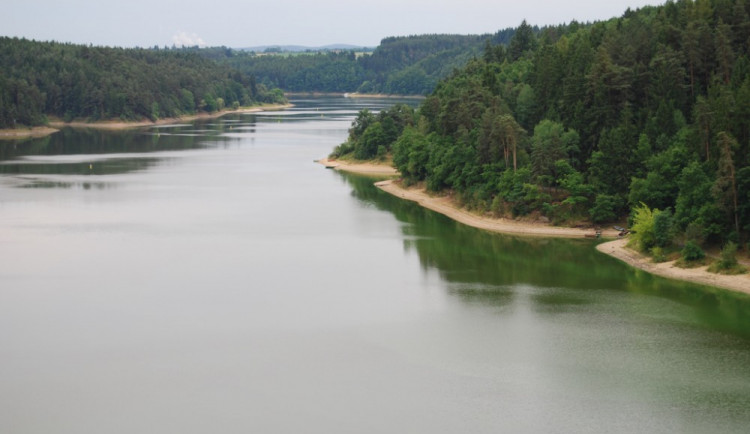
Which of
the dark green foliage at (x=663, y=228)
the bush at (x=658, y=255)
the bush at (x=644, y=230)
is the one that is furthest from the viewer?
the bush at (x=644, y=230)

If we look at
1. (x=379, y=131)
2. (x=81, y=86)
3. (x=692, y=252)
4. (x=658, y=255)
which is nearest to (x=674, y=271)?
(x=692, y=252)

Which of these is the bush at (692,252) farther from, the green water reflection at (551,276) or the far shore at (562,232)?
the green water reflection at (551,276)

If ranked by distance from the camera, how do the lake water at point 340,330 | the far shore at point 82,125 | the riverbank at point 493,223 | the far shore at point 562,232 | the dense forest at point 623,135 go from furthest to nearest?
the far shore at point 82,125 → the riverbank at point 493,223 → the dense forest at point 623,135 → the far shore at point 562,232 → the lake water at point 340,330

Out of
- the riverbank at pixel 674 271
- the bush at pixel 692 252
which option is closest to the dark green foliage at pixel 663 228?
→ the riverbank at pixel 674 271

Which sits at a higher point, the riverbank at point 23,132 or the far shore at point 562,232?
the riverbank at point 23,132

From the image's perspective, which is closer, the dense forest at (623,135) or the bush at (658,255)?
the bush at (658,255)

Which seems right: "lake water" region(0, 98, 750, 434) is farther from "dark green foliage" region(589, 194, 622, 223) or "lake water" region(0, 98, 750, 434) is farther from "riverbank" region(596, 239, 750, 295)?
"dark green foliage" region(589, 194, 622, 223)

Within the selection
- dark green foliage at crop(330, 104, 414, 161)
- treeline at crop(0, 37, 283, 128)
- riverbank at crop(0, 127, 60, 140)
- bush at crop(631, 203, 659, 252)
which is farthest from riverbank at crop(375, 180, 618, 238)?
treeline at crop(0, 37, 283, 128)

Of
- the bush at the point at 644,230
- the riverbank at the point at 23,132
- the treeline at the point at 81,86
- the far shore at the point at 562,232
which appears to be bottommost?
the far shore at the point at 562,232

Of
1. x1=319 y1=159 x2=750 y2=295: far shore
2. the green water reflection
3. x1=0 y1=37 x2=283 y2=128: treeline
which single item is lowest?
the green water reflection
